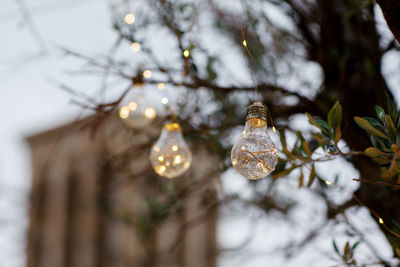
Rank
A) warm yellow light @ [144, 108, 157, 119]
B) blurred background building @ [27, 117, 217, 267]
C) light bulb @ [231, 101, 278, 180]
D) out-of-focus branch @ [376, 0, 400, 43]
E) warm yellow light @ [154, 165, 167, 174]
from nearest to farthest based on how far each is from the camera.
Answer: out-of-focus branch @ [376, 0, 400, 43] < light bulb @ [231, 101, 278, 180] < warm yellow light @ [154, 165, 167, 174] < warm yellow light @ [144, 108, 157, 119] < blurred background building @ [27, 117, 217, 267]

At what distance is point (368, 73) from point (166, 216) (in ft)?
4.70

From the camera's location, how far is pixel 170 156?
5.53 ft

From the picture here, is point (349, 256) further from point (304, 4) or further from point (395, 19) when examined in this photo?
point (304, 4)

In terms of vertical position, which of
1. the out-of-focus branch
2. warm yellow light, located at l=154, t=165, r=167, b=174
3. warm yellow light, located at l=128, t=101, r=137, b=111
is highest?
the out-of-focus branch

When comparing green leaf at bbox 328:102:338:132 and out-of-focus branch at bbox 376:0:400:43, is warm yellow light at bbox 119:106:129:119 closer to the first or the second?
green leaf at bbox 328:102:338:132

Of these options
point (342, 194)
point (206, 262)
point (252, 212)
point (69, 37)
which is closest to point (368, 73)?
point (342, 194)

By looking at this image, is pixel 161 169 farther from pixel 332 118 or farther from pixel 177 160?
pixel 332 118

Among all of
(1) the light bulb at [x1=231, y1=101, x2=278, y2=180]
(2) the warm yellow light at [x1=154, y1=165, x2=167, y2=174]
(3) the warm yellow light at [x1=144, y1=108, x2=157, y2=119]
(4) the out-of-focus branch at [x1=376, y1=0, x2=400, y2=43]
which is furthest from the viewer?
(3) the warm yellow light at [x1=144, y1=108, x2=157, y2=119]

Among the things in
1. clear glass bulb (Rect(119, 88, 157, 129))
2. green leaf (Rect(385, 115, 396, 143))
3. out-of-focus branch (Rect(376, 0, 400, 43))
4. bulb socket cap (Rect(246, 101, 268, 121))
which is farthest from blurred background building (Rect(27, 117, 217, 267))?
out-of-focus branch (Rect(376, 0, 400, 43))

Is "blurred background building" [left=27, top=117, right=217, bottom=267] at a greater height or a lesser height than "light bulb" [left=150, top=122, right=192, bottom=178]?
lesser

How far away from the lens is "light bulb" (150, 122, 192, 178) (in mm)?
1682

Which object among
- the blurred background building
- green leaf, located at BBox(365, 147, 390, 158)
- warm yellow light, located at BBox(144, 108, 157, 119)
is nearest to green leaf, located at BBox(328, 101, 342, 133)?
green leaf, located at BBox(365, 147, 390, 158)

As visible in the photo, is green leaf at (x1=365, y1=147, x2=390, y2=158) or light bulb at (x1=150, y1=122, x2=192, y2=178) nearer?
green leaf at (x1=365, y1=147, x2=390, y2=158)

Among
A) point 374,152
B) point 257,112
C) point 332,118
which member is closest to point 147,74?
point 257,112
